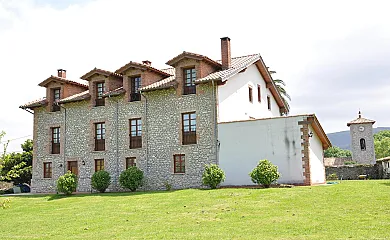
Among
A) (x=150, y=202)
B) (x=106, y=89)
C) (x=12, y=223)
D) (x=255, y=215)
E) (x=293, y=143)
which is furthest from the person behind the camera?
(x=106, y=89)

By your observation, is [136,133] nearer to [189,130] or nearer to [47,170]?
[189,130]

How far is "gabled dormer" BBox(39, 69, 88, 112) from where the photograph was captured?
1234 inches

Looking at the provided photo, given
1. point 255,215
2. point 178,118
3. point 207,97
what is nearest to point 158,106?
point 178,118

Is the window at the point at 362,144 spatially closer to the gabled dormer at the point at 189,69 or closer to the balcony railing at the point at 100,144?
the gabled dormer at the point at 189,69

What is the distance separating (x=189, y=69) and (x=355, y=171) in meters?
19.7

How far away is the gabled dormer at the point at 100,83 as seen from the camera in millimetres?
29312

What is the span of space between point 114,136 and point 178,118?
4.85 meters

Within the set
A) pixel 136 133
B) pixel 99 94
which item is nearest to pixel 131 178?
pixel 136 133

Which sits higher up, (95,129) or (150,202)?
(95,129)

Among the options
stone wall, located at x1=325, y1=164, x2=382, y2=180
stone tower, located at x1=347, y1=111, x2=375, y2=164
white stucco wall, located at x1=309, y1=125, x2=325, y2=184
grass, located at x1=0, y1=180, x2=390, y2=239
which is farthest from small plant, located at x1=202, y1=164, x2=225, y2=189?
stone tower, located at x1=347, y1=111, x2=375, y2=164

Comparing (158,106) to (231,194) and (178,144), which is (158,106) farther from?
(231,194)

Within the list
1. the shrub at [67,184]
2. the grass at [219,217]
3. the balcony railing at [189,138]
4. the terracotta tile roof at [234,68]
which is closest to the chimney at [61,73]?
the shrub at [67,184]

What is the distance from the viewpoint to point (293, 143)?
23.2 meters

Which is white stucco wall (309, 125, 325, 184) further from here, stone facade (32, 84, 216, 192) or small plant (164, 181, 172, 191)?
small plant (164, 181, 172, 191)
